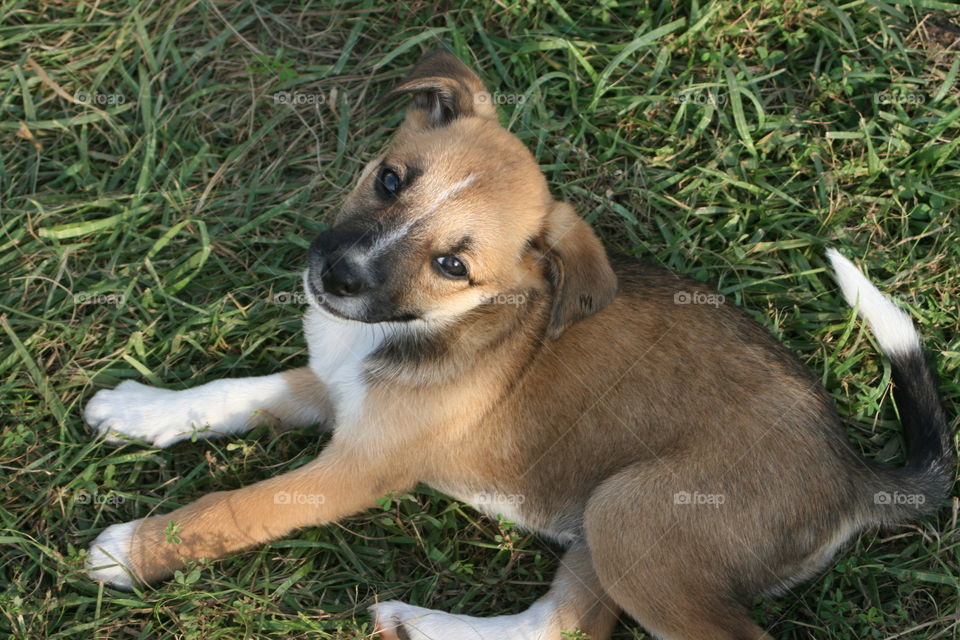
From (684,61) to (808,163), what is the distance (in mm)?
1105

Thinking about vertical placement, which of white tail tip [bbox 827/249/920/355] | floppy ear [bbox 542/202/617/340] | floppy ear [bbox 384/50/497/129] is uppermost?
floppy ear [bbox 384/50/497/129]

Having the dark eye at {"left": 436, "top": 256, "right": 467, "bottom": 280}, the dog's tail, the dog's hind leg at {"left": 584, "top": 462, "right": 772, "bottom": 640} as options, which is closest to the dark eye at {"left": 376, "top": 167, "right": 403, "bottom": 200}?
the dark eye at {"left": 436, "top": 256, "right": 467, "bottom": 280}

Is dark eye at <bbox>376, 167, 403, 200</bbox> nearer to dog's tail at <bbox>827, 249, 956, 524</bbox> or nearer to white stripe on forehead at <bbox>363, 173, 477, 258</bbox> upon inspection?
white stripe on forehead at <bbox>363, 173, 477, 258</bbox>

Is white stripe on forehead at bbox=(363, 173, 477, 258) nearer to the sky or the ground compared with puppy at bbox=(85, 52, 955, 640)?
nearer to the sky

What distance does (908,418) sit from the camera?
4.68 metres

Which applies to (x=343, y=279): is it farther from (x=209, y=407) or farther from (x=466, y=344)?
(x=209, y=407)

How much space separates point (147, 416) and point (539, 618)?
2.42 meters

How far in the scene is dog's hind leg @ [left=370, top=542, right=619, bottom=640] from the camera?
4.32 metres

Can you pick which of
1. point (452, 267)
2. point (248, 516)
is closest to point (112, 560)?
point (248, 516)

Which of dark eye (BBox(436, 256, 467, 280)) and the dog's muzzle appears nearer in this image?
the dog's muzzle

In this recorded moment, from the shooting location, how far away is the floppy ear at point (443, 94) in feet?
13.8

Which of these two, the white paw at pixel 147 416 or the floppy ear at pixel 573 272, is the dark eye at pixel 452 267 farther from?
the white paw at pixel 147 416

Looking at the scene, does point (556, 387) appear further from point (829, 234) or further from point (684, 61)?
point (684, 61)

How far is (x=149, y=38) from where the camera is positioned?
5906 mm
